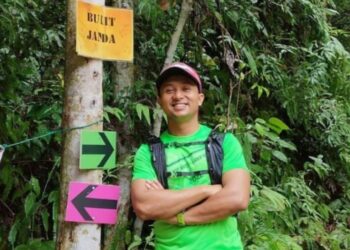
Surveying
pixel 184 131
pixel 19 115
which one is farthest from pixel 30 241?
pixel 184 131

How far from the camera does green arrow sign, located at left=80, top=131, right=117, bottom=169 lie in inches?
83.7

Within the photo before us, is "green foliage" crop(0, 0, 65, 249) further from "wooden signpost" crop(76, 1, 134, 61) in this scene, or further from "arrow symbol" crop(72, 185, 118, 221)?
"wooden signpost" crop(76, 1, 134, 61)

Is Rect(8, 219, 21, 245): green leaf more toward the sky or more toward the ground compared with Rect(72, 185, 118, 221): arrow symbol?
more toward the ground

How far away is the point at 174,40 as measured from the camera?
3150 mm

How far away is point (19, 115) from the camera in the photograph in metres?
3.25

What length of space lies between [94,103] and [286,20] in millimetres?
2505

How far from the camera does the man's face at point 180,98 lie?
2.15 m

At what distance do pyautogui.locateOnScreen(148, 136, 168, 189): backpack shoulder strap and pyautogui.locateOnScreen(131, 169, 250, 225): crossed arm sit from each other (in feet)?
0.15

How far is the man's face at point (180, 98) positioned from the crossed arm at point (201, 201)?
30cm

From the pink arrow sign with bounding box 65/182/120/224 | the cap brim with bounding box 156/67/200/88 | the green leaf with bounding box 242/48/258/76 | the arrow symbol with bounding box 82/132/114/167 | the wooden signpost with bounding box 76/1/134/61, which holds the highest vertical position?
the green leaf with bounding box 242/48/258/76

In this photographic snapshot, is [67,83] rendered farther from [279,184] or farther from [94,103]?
[279,184]

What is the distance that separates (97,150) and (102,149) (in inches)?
1.1

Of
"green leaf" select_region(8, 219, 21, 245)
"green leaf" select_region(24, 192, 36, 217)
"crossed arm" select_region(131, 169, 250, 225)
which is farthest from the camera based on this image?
"green leaf" select_region(8, 219, 21, 245)

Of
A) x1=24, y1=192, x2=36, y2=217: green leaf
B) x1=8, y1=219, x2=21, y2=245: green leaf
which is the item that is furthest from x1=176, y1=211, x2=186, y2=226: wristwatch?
x1=8, y1=219, x2=21, y2=245: green leaf
